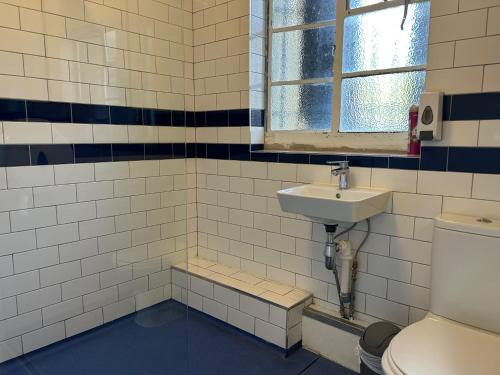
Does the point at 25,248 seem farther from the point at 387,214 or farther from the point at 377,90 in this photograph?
the point at 377,90

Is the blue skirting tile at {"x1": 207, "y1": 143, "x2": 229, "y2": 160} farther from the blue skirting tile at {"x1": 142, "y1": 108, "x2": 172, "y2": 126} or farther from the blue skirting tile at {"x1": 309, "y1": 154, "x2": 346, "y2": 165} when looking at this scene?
the blue skirting tile at {"x1": 309, "y1": 154, "x2": 346, "y2": 165}

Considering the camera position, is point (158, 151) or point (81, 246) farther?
point (158, 151)

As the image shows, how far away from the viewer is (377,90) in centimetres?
205

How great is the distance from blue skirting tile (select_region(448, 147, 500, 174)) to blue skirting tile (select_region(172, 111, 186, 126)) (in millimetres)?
1728

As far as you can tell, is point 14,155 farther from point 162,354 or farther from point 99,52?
point 162,354

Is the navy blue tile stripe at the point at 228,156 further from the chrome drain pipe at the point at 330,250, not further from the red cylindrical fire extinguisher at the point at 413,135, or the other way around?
the chrome drain pipe at the point at 330,250

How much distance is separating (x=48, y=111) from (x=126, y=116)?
0.46 metres

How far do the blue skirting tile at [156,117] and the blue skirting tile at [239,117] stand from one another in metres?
0.42

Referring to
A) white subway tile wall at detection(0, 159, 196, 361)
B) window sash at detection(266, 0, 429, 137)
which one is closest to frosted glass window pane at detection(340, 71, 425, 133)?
window sash at detection(266, 0, 429, 137)

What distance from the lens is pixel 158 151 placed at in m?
2.55

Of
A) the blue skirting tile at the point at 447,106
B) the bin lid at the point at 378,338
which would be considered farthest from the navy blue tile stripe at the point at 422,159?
the bin lid at the point at 378,338

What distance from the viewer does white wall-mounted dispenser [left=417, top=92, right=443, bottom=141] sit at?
65.0 inches

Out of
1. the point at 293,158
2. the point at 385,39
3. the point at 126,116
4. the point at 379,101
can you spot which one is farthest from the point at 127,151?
the point at 385,39

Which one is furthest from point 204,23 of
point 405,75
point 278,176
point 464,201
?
point 464,201
